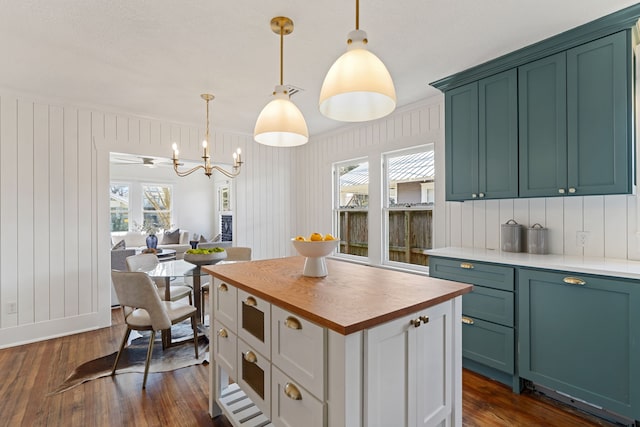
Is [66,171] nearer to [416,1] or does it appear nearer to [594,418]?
[416,1]

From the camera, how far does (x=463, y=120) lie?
2.84 m

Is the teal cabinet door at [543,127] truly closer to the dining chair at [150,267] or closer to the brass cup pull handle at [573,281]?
the brass cup pull handle at [573,281]

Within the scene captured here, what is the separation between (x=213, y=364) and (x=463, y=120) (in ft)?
9.31

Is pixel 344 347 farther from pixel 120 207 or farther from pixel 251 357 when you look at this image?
pixel 120 207

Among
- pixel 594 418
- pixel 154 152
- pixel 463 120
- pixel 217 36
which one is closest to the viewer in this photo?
pixel 594 418

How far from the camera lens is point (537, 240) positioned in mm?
2537

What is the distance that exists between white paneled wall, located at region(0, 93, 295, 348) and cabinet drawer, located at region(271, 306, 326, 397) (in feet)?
10.7

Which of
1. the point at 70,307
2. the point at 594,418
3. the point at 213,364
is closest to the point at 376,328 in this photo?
the point at 213,364

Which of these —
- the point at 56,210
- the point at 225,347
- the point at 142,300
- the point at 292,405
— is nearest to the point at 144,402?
the point at 142,300

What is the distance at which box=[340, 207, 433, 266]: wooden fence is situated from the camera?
11.8 feet

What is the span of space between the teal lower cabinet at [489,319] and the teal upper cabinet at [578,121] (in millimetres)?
706

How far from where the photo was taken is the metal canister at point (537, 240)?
8.27ft

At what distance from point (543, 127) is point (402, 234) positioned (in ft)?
6.17

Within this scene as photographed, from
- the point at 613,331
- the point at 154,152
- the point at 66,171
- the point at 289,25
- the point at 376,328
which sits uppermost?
the point at 289,25
